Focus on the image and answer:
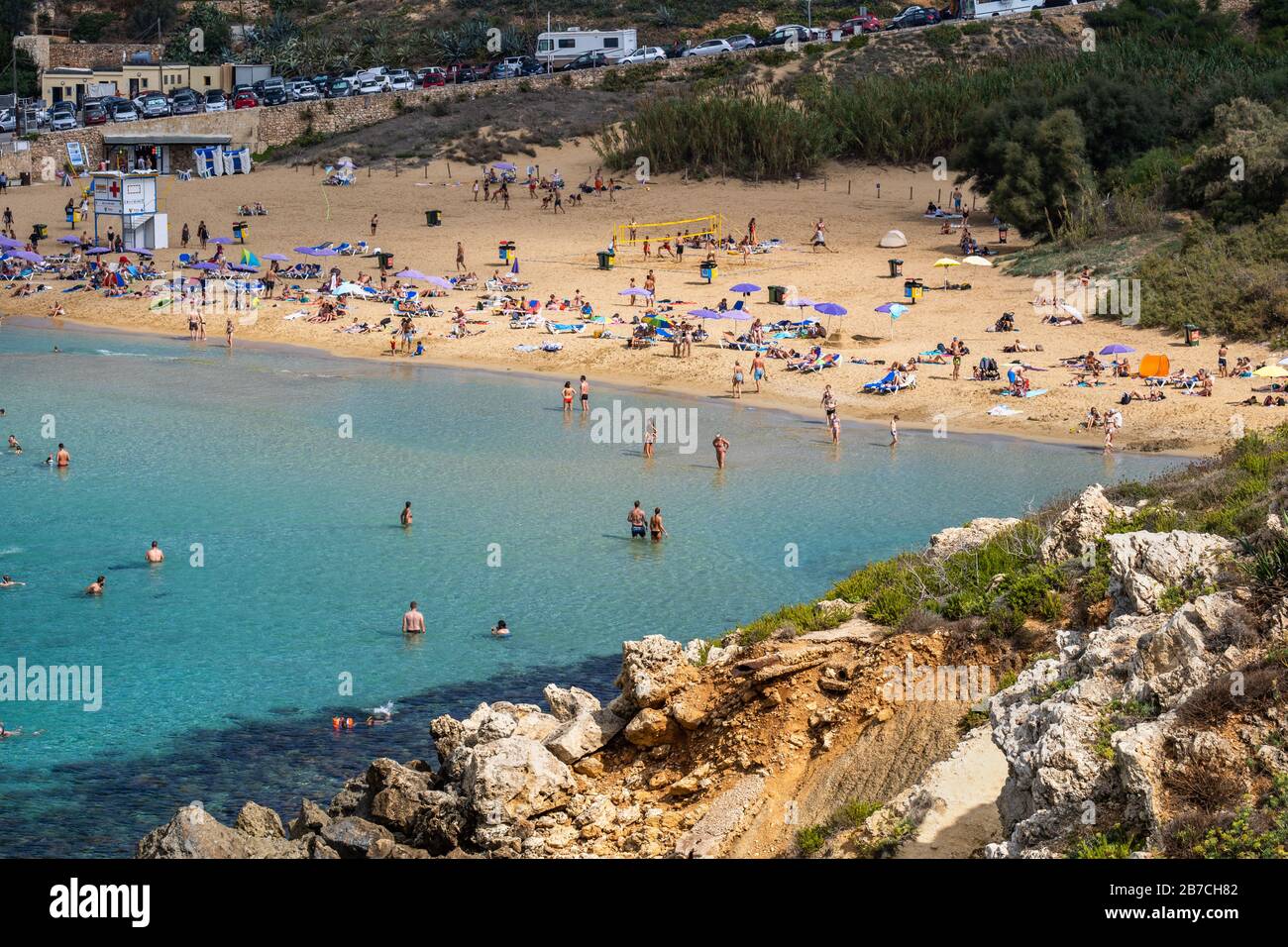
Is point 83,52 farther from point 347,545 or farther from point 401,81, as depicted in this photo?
point 347,545

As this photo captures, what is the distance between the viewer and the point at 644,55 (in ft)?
275

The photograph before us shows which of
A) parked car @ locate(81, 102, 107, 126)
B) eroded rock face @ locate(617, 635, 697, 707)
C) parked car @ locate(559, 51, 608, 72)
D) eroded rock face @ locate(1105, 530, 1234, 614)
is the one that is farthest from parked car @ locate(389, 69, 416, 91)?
eroded rock face @ locate(1105, 530, 1234, 614)

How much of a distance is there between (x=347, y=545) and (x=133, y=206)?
3308cm

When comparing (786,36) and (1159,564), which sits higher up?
(786,36)

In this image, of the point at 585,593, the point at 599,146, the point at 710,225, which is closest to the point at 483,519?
the point at 585,593

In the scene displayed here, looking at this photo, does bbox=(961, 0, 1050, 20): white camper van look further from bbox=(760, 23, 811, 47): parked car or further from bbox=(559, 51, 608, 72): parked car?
bbox=(559, 51, 608, 72): parked car

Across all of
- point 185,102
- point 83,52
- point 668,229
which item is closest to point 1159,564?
point 668,229

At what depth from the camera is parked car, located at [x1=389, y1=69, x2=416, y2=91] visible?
79875 millimetres

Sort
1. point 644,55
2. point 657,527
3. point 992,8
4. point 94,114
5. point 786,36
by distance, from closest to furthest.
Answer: point 657,527
point 94,114
point 644,55
point 786,36
point 992,8

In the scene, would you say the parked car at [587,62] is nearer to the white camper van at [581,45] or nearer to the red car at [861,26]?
the white camper van at [581,45]

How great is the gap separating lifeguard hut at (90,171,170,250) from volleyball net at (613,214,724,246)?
16.7 metres

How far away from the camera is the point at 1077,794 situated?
35.1ft

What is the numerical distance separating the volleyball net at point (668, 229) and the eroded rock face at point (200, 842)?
4477 cm

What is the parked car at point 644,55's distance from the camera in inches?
3270
